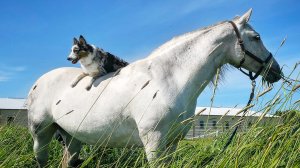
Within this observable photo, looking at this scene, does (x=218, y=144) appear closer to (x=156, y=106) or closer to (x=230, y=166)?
(x=156, y=106)

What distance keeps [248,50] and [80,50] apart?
2.40 metres

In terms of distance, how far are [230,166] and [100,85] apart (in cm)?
294

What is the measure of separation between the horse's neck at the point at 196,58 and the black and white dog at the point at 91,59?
1036 millimetres

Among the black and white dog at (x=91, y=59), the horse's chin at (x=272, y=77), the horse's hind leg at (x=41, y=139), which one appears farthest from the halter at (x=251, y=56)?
the horse's hind leg at (x=41, y=139)

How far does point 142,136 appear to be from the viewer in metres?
4.25

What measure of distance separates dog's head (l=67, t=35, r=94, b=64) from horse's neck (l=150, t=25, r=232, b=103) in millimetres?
1241

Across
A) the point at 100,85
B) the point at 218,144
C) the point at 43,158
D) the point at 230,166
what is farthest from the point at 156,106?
the point at 43,158

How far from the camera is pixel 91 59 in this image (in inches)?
214

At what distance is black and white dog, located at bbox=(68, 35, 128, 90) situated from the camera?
5.40 m

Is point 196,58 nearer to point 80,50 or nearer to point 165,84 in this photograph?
point 165,84

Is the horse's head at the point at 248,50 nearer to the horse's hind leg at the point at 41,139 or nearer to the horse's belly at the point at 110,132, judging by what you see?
the horse's belly at the point at 110,132

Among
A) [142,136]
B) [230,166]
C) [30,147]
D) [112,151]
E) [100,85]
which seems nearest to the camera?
[230,166]

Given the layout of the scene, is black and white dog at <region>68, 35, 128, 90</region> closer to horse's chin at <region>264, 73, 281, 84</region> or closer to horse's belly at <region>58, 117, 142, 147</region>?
horse's belly at <region>58, 117, 142, 147</region>

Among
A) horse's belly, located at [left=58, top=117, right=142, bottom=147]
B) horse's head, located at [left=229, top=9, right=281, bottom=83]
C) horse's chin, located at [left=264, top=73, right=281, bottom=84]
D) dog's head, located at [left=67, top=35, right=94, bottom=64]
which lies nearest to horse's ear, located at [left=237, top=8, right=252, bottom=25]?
horse's head, located at [left=229, top=9, right=281, bottom=83]
